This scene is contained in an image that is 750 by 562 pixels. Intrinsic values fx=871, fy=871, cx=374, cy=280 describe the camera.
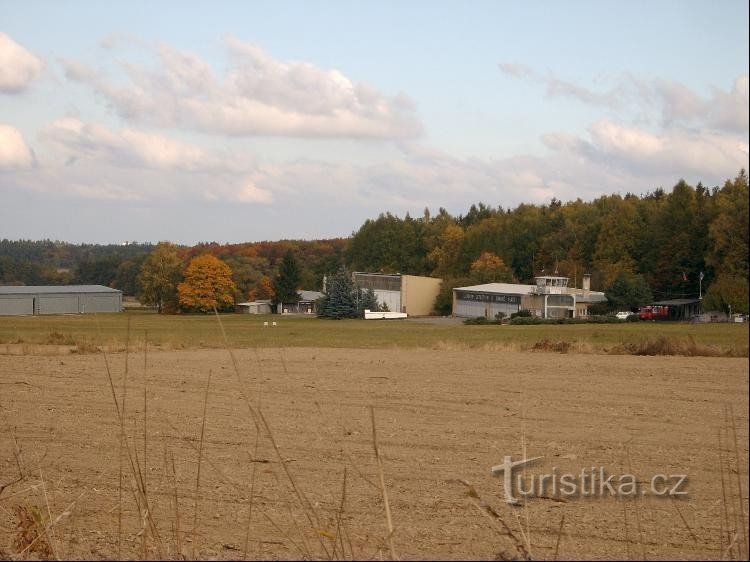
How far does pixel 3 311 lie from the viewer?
2333 cm

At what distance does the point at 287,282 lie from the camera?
7450 cm

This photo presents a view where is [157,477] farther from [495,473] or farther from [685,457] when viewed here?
[685,457]

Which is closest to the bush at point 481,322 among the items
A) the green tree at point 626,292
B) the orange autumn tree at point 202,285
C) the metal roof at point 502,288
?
the metal roof at point 502,288

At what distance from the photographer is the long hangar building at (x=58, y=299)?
21.0 meters

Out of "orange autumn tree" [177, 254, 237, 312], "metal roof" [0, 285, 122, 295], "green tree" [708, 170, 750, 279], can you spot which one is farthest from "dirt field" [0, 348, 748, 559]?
"orange autumn tree" [177, 254, 237, 312]

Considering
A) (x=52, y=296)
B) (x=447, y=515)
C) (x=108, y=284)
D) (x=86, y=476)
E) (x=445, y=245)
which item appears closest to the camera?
(x=447, y=515)

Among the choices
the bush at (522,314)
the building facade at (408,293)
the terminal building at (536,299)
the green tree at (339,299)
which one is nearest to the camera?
the bush at (522,314)

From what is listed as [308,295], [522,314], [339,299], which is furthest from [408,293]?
[522,314]

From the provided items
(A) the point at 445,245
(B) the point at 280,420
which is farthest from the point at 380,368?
(A) the point at 445,245

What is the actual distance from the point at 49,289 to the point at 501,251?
6593 centimetres

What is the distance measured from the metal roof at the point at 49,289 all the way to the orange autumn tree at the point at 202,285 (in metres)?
3.09

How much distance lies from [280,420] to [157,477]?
3.65 meters
